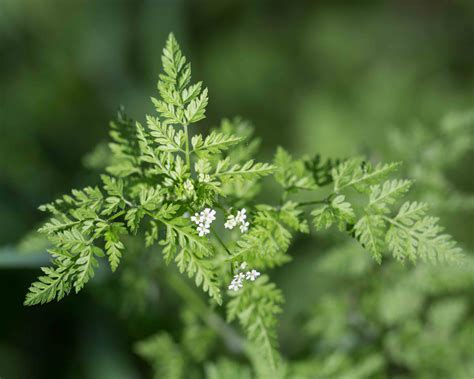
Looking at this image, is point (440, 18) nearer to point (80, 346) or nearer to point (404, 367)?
point (404, 367)

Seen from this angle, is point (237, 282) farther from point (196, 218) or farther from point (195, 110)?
point (195, 110)

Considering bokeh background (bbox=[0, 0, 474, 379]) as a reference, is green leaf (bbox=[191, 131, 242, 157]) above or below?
below

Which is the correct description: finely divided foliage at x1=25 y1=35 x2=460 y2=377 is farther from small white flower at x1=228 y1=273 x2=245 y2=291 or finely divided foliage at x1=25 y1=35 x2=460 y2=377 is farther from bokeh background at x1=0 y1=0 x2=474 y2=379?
bokeh background at x1=0 y1=0 x2=474 y2=379

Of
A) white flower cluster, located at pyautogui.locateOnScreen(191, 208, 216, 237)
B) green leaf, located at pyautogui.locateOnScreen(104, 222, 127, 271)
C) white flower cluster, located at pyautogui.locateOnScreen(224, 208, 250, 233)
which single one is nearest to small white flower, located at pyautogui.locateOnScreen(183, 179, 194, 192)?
white flower cluster, located at pyautogui.locateOnScreen(191, 208, 216, 237)

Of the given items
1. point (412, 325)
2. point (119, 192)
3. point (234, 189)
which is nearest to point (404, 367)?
point (412, 325)

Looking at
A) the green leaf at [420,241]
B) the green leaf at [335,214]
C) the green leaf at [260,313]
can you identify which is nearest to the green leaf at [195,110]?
the green leaf at [335,214]

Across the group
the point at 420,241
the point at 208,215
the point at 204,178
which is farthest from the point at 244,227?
the point at 420,241
